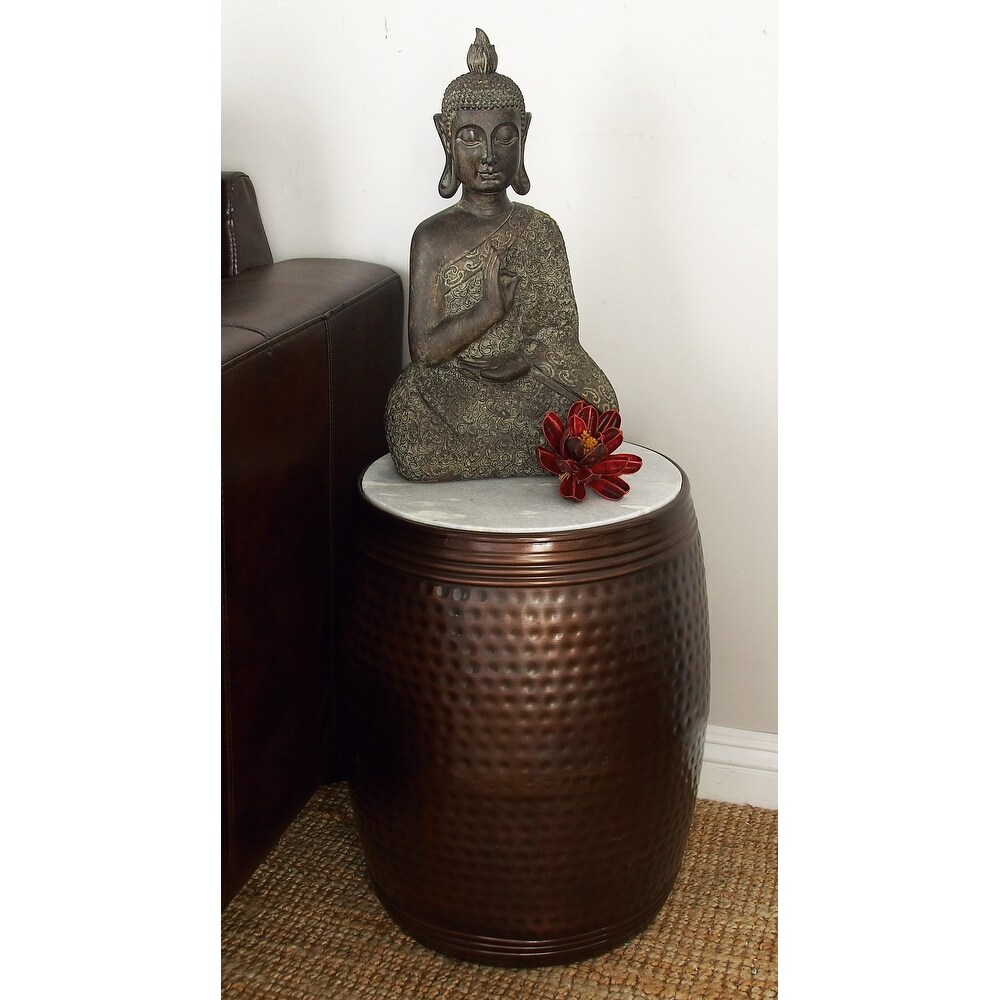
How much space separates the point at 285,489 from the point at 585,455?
0.37 meters

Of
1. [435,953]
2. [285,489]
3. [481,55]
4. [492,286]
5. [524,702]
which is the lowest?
[435,953]

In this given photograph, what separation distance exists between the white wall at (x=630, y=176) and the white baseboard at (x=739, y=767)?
0.09 ft

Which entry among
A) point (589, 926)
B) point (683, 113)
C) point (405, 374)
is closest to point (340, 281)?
point (405, 374)

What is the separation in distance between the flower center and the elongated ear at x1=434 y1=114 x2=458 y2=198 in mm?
331

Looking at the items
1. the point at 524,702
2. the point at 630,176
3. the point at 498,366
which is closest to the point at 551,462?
the point at 498,366

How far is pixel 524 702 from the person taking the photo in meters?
1.18

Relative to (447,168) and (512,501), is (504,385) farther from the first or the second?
(447,168)

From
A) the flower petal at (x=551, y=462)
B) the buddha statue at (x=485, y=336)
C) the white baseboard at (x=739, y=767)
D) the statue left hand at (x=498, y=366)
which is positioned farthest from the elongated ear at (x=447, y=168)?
the white baseboard at (x=739, y=767)

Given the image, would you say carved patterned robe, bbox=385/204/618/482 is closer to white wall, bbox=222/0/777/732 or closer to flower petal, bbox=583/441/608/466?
flower petal, bbox=583/441/608/466

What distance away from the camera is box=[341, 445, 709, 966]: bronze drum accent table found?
3.85 ft

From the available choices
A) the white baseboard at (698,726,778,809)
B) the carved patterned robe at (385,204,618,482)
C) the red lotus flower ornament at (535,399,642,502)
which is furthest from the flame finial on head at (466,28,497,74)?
the white baseboard at (698,726,778,809)

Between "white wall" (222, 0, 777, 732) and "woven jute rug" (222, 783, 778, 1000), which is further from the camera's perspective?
"white wall" (222, 0, 777, 732)
